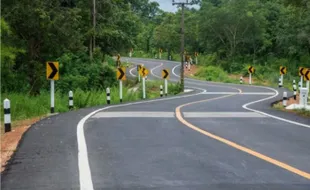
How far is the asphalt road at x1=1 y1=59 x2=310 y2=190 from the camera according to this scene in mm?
5996

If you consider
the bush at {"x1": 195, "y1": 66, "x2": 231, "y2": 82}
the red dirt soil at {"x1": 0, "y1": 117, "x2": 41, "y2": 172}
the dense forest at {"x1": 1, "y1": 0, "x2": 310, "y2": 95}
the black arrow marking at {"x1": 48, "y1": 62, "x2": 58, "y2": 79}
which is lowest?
the red dirt soil at {"x1": 0, "y1": 117, "x2": 41, "y2": 172}

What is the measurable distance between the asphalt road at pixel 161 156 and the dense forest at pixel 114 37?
314 centimetres

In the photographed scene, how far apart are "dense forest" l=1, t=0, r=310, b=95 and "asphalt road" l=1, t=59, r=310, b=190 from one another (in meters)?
3.14

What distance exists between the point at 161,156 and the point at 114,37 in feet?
106

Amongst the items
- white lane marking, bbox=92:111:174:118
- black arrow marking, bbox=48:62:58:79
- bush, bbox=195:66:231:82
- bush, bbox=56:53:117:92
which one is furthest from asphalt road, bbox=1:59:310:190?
bush, bbox=195:66:231:82

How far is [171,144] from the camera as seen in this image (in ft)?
29.2

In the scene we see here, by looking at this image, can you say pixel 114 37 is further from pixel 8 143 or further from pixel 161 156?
pixel 161 156

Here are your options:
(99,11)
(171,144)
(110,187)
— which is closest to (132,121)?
(171,144)

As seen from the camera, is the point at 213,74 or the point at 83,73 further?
the point at 213,74

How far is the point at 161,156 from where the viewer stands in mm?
7684

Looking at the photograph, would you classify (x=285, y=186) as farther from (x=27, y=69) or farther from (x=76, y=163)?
(x=27, y=69)

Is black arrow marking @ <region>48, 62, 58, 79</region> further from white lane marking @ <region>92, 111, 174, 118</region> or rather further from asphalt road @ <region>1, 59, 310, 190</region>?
asphalt road @ <region>1, 59, 310, 190</region>

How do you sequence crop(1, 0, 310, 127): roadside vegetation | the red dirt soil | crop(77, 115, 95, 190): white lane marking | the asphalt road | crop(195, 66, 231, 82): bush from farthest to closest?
crop(195, 66, 231, 82): bush < crop(1, 0, 310, 127): roadside vegetation < the red dirt soil < the asphalt road < crop(77, 115, 95, 190): white lane marking

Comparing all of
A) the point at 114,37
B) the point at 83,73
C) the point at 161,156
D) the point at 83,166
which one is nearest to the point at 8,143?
the point at 83,166
